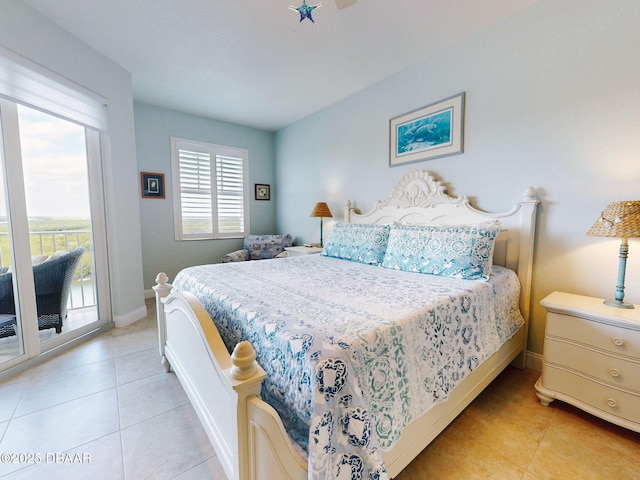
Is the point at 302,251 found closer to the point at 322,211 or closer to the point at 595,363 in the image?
the point at 322,211

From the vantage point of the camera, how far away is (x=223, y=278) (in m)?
1.79

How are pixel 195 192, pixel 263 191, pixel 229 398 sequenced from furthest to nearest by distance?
pixel 263 191 < pixel 195 192 < pixel 229 398

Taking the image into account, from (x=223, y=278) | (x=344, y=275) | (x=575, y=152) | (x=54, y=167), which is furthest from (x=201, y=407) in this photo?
(x=575, y=152)

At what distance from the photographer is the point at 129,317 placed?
288cm

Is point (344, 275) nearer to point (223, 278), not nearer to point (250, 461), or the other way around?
point (223, 278)

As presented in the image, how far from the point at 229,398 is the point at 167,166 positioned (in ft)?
11.9

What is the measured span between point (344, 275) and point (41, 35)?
286 centimetres

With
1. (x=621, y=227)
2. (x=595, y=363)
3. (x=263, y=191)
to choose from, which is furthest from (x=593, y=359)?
(x=263, y=191)

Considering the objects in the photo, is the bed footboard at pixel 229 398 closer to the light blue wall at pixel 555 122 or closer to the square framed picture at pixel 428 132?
the light blue wall at pixel 555 122

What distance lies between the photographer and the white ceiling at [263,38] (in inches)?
74.5

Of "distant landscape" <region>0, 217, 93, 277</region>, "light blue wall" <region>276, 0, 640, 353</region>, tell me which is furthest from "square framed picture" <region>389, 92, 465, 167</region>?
"distant landscape" <region>0, 217, 93, 277</region>

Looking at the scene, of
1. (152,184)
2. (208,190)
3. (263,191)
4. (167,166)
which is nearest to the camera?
(152,184)

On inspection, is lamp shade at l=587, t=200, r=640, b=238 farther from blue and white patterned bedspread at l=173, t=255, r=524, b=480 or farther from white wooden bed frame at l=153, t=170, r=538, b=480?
blue and white patterned bedspread at l=173, t=255, r=524, b=480

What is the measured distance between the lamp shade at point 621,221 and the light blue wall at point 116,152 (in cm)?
383
